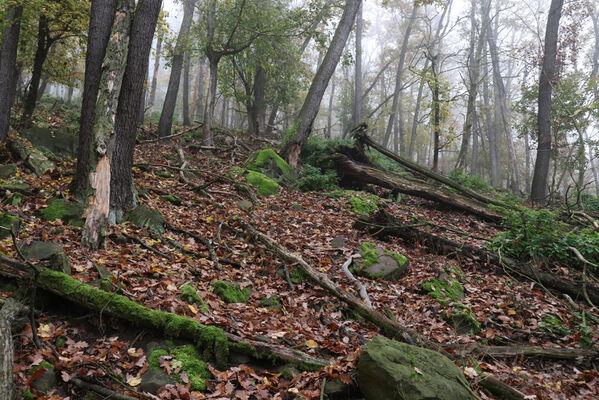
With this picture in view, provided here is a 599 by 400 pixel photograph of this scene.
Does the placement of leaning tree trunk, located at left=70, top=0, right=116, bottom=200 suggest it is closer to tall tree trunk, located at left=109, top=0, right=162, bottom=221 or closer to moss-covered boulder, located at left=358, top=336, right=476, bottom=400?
tall tree trunk, located at left=109, top=0, right=162, bottom=221

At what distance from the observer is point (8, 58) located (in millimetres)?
9016

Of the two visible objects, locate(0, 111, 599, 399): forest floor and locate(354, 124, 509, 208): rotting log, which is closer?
locate(0, 111, 599, 399): forest floor

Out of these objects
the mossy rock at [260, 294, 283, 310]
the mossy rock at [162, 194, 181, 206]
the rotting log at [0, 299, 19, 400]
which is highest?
the mossy rock at [162, 194, 181, 206]

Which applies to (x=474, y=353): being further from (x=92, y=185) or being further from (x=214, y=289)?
(x=92, y=185)

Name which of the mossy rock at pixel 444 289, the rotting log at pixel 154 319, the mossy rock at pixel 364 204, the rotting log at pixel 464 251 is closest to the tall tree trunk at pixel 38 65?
the rotting log at pixel 154 319

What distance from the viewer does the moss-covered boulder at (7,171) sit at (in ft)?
21.9

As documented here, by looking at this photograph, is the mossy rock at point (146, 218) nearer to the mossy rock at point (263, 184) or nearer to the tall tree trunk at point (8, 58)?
the mossy rock at point (263, 184)

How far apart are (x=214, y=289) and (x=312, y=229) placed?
3.54 m

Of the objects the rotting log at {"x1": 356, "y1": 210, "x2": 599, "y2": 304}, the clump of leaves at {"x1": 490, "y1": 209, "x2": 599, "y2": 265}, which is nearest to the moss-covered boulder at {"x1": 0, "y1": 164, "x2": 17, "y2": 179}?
the rotting log at {"x1": 356, "y1": 210, "x2": 599, "y2": 304}

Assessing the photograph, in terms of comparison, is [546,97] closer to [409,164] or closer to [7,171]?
[409,164]

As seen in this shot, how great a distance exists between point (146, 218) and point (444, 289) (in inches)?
207

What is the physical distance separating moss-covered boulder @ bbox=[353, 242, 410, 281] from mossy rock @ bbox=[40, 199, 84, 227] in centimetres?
474

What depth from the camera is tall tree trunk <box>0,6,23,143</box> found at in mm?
8711

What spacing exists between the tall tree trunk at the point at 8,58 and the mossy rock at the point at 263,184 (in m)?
6.13
